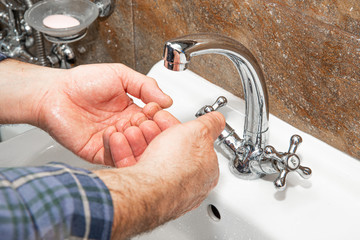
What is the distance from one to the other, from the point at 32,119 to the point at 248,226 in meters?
0.36

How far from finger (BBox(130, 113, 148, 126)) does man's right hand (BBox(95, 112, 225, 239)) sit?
10cm

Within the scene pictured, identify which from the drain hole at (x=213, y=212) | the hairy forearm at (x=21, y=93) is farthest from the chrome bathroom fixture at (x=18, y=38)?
the drain hole at (x=213, y=212)

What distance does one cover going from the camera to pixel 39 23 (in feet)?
2.80

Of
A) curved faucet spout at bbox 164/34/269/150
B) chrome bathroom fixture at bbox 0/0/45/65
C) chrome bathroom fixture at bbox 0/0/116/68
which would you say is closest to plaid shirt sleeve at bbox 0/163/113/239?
curved faucet spout at bbox 164/34/269/150

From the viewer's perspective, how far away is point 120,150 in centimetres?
57

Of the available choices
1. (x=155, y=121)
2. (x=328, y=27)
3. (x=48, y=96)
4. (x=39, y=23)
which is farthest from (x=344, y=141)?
(x=39, y=23)

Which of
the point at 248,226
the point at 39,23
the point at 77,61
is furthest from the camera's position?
the point at 77,61

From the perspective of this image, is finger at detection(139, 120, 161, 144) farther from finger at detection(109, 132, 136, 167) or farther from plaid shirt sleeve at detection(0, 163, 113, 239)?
plaid shirt sleeve at detection(0, 163, 113, 239)

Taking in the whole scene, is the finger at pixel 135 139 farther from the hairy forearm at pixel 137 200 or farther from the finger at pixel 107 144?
the hairy forearm at pixel 137 200

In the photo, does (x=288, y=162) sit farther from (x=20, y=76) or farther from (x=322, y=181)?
(x=20, y=76)

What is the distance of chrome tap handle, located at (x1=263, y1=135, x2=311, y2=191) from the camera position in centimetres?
54

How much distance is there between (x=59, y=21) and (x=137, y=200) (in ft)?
1.88

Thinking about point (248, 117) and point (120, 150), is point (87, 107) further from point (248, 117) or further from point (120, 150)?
point (248, 117)

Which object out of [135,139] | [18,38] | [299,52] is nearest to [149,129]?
[135,139]
